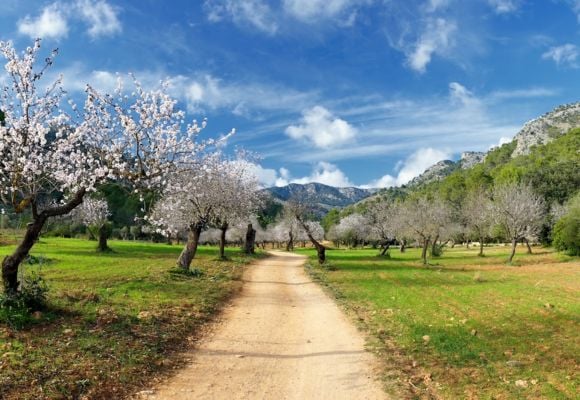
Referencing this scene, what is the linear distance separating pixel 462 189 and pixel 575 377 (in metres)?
130

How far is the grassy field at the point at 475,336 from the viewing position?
10188mm

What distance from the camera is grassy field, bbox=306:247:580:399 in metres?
10.2

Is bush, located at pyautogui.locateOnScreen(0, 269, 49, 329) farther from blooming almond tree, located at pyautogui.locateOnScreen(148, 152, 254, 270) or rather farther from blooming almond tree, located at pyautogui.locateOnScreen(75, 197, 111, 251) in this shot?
blooming almond tree, located at pyautogui.locateOnScreen(75, 197, 111, 251)

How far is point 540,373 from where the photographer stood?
10.8 metres

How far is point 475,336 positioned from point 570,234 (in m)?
47.9

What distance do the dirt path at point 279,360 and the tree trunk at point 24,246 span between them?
6535 mm

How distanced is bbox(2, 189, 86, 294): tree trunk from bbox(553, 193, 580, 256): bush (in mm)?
56744

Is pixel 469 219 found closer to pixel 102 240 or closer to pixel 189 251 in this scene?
pixel 102 240

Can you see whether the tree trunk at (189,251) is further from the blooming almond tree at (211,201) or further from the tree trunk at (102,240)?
the tree trunk at (102,240)

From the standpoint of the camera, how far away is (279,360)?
1186 cm

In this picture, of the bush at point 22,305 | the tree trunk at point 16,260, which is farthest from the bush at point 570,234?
the tree trunk at point 16,260

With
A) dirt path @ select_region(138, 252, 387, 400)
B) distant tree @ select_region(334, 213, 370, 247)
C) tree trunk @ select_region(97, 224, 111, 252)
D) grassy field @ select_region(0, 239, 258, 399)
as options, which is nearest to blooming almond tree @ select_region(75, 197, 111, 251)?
tree trunk @ select_region(97, 224, 111, 252)

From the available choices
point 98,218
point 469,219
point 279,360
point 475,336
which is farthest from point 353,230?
point 279,360

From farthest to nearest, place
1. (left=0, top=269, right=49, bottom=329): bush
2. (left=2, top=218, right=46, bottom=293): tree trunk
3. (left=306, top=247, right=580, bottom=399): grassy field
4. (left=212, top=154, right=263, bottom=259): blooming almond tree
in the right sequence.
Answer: (left=212, top=154, right=263, bottom=259): blooming almond tree
(left=2, top=218, right=46, bottom=293): tree trunk
(left=0, top=269, right=49, bottom=329): bush
(left=306, top=247, right=580, bottom=399): grassy field
